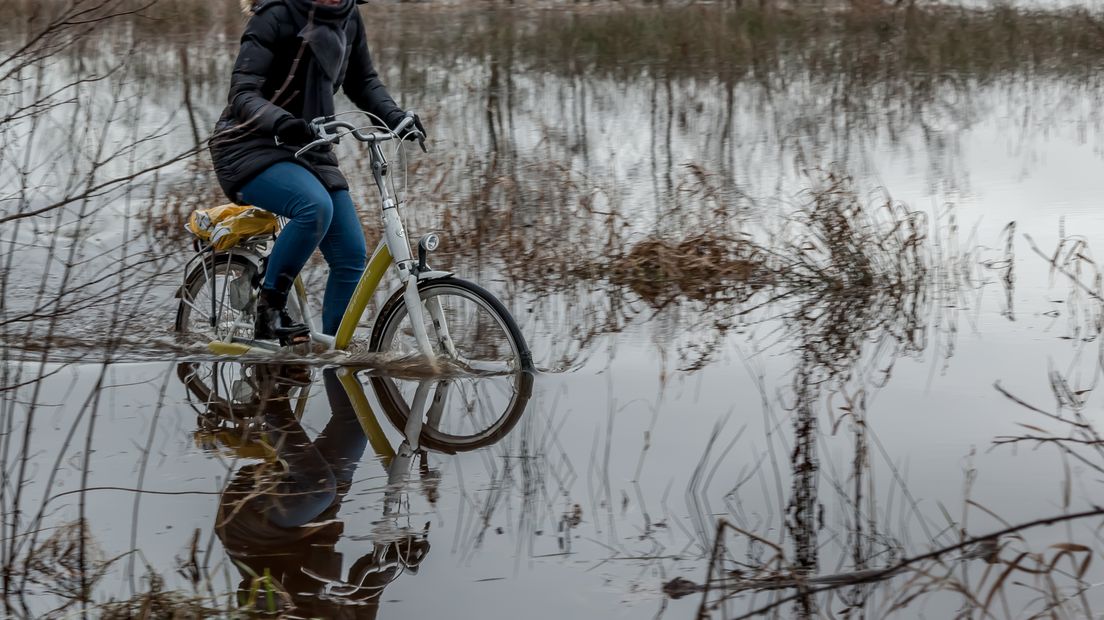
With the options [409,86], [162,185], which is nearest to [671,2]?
[409,86]

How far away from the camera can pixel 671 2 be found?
22.1 metres

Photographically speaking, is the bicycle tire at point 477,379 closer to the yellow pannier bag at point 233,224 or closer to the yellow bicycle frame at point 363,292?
the yellow bicycle frame at point 363,292

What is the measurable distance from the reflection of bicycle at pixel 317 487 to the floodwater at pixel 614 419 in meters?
0.02

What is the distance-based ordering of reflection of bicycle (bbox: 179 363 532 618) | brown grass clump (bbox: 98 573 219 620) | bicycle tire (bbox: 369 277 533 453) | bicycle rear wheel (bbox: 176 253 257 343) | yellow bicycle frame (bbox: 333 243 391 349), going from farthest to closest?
bicycle rear wheel (bbox: 176 253 257 343)
yellow bicycle frame (bbox: 333 243 391 349)
bicycle tire (bbox: 369 277 533 453)
reflection of bicycle (bbox: 179 363 532 618)
brown grass clump (bbox: 98 573 219 620)

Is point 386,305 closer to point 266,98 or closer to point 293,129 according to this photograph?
point 293,129

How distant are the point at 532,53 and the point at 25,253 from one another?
31.5ft

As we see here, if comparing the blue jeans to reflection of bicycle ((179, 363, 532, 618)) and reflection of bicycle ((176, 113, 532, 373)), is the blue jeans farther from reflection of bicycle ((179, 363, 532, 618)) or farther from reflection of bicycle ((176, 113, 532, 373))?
reflection of bicycle ((179, 363, 532, 618))

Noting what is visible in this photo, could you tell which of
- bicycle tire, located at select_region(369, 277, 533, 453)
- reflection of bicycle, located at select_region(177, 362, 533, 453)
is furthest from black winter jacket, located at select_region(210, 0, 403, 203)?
reflection of bicycle, located at select_region(177, 362, 533, 453)

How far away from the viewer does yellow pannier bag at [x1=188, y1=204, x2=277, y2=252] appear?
5.98 meters

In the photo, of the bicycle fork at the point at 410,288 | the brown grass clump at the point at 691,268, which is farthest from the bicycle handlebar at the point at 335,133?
the brown grass clump at the point at 691,268

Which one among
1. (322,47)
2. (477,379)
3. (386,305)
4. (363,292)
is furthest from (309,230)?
(477,379)

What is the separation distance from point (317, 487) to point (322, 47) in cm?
214

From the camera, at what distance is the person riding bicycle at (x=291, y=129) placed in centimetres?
545

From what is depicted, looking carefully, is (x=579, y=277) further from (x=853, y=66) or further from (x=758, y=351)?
(x=853, y=66)
